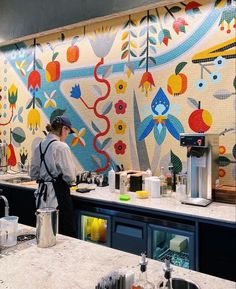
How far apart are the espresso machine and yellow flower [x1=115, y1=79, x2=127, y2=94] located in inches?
48.7

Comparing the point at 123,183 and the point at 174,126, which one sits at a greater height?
the point at 174,126

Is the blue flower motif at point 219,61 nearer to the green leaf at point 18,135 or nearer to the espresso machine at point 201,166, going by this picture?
the espresso machine at point 201,166

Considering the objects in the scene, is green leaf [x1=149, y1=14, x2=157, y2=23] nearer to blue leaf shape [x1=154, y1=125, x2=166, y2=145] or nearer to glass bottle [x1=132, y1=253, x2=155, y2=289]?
blue leaf shape [x1=154, y1=125, x2=166, y2=145]

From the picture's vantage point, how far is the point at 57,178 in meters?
3.07

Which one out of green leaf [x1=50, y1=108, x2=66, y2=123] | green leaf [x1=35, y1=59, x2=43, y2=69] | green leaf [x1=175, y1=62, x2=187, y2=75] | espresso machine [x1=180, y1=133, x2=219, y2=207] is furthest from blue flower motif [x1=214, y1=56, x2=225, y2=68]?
green leaf [x1=35, y1=59, x2=43, y2=69]

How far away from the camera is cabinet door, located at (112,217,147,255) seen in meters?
2.74

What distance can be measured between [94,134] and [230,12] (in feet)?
6.95

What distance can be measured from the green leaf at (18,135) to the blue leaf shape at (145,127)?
7.00 feet

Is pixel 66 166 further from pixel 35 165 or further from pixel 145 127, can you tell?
pixel 145 127

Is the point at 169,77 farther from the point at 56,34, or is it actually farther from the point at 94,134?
the point at 56,34

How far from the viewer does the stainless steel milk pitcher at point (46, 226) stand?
1675 mm

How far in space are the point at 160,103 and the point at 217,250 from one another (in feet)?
5.60

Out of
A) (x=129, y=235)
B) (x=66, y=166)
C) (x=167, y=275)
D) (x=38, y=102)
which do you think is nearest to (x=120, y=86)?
(x=66, y=166)

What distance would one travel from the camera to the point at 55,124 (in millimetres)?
3217
